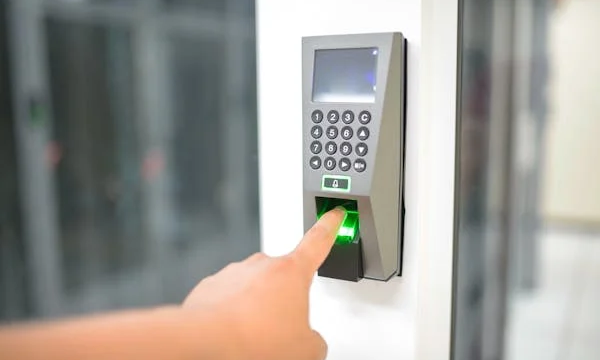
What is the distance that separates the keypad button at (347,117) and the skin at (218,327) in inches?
5.9

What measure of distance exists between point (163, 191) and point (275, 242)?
2.64 meters

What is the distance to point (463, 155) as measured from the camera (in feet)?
2.57

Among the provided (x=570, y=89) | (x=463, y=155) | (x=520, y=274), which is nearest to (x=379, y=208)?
(x=463, y=155)

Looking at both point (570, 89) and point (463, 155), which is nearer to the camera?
point (463, 155)

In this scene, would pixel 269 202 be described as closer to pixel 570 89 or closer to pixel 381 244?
pixel 381 244

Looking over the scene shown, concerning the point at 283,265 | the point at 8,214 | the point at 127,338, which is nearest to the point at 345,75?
the point at 283,265

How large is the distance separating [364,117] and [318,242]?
17 cm

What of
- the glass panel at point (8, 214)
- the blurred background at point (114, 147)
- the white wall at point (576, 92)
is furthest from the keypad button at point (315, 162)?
the glass panel at point (8, 214)

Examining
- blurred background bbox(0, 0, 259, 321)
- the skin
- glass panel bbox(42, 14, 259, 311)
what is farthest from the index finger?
glass panel bbox(42, 14, 259, 311)

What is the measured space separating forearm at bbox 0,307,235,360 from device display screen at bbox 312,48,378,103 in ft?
1.08

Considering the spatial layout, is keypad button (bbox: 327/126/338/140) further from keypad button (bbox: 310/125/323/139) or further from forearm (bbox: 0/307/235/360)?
forearm (bbox: 0/307/235/360)

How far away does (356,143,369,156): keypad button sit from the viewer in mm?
663

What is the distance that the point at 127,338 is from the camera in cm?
44

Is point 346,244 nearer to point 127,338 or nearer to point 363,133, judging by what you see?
point 363,133
